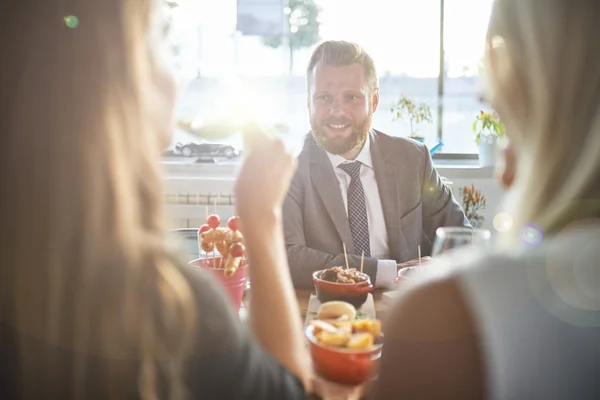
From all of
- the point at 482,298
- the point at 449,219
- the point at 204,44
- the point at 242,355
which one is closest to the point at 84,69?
the point at 242,355

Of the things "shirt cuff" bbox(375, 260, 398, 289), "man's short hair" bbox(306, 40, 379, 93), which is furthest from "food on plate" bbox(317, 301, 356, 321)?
"man's short hair" bbox(306, 40, 379, 93)

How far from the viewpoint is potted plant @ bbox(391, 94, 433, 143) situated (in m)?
3.44

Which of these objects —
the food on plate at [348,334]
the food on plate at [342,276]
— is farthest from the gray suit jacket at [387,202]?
the food on plate at [348,334]

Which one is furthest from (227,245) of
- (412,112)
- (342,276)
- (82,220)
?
(412,112)

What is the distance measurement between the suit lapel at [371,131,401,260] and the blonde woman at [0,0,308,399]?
61.0 inches

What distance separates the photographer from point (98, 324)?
1.65 ft

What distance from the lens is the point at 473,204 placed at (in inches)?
120

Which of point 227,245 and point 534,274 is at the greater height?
point 534,274

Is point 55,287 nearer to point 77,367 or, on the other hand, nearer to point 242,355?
point 77,367

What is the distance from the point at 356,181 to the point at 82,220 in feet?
5.24

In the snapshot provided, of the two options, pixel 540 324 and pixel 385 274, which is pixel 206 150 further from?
pixel 540 324

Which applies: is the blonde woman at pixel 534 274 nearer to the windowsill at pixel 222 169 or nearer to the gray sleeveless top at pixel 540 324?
the gray sleeveless top at pixel 540 324

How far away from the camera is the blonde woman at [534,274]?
53 centimetres

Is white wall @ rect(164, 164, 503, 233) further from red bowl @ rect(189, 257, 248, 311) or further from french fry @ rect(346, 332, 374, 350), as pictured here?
french fry @ rect(346, 332, 374, 350)
